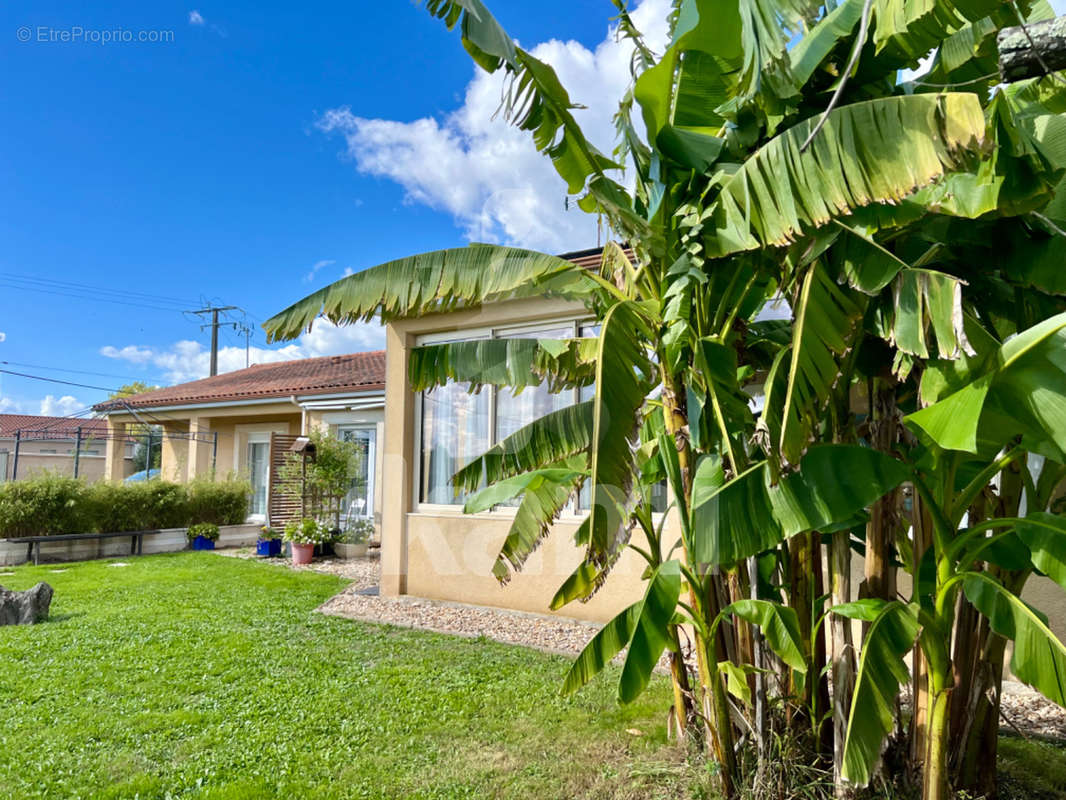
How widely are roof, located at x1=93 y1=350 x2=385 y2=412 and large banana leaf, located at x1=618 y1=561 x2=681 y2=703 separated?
11160mm

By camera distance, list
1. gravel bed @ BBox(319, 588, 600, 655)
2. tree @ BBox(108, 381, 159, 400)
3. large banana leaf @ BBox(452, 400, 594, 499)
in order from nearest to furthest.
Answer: large banana leaf @ BBox(452, 400, 594, 499)
gravel bed @ BBox(319, 588, 600, 655)
tree @ BBox(108, 381, 159, 400)

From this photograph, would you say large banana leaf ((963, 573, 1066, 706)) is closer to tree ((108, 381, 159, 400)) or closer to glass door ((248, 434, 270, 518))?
glass door ((248, 434, 270, 518))

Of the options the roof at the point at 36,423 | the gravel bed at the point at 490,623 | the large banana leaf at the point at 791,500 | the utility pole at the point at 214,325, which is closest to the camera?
the large banana leaf at the point at 791,500

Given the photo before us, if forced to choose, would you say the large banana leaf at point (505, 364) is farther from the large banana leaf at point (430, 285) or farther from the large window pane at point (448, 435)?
the large window pane at point (448, 435)

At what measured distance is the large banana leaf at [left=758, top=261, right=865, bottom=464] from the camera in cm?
267

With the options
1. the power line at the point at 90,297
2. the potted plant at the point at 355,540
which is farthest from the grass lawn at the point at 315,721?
the power line at the point at 90,297

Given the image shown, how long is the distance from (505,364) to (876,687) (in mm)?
2732

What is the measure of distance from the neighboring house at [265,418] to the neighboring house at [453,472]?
15.7ft

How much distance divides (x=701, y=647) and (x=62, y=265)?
50.6 metres

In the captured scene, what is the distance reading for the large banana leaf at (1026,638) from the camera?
7.70 feet

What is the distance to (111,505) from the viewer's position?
13.6m

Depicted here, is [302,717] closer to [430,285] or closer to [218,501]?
[430,285]

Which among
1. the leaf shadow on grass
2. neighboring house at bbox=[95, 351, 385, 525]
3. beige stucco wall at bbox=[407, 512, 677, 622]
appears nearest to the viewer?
beige stucco wall at bbox=[407, 512, 677, 622]
